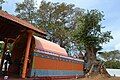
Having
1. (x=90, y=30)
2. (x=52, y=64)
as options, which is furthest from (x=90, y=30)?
(x=52, y=64)

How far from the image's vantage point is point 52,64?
1745cm

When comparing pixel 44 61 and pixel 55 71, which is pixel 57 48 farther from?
pixel 44 61

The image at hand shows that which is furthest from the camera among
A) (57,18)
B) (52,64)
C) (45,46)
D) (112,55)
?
(112,55)

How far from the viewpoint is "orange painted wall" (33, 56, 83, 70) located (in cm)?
1512

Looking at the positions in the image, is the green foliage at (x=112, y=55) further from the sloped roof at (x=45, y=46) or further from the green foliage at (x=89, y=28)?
the sloped roof at (x=45, y=46)

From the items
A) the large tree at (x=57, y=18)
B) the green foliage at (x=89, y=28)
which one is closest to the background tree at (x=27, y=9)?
the large tree at (x=57, y=18)

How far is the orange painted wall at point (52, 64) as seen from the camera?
15120 mm

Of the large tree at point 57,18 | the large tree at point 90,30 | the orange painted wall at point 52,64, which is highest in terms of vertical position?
the large tree at point 57,18

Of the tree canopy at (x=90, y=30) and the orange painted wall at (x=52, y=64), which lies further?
the tree canopy at (x=90, y=30)

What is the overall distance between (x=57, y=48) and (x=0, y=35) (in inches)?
179

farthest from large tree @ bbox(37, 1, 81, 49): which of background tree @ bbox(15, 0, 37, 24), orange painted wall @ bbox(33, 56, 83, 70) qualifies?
orange painted wall @ bbox(33, 56, 83, 70)

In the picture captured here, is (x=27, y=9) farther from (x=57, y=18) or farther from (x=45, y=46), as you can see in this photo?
(x=45, y=46)

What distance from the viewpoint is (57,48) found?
1941 centimetres

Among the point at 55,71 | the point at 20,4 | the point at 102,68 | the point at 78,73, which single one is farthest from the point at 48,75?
the point at 20,4
